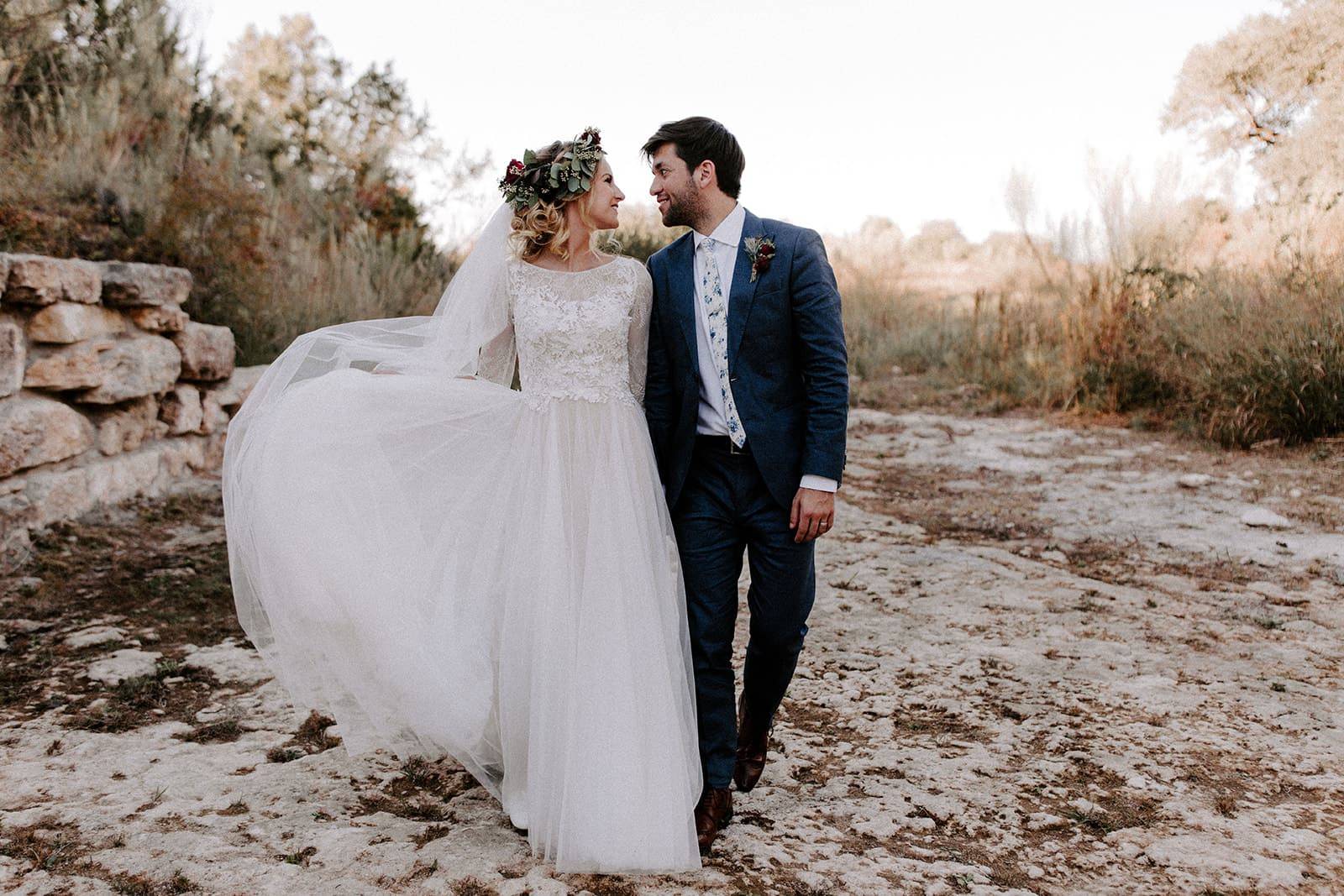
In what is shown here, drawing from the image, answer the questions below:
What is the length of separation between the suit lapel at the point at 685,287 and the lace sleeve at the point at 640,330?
117 millimetres

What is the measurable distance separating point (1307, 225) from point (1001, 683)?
7.50 metres

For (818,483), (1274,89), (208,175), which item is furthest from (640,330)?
(1274,89)

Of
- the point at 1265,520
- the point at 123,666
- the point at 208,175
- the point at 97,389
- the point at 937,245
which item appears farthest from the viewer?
the point at 937,245

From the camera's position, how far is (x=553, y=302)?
9.63 ft

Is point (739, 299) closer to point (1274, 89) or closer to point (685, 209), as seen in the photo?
point (685, 209)

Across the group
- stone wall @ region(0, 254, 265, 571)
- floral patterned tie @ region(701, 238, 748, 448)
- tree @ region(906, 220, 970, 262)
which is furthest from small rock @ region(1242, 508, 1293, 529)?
tree @ region(906, 220, 970, 262)

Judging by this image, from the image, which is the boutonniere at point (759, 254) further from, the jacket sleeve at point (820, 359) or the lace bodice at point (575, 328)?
the lace bodice at point (575, 328)

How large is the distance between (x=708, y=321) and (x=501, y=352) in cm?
70

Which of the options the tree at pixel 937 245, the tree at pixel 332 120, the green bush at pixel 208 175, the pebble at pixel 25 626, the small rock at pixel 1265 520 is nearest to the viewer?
the pebble at pixel 25 626

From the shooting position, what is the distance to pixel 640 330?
3066 millimetres

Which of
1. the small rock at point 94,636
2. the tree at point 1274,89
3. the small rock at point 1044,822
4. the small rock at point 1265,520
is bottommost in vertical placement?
the small rock at point 1044,822

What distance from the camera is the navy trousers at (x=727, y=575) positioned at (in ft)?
9.43

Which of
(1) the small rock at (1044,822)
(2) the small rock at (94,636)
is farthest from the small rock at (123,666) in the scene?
(1) the small rock at (1044,822)

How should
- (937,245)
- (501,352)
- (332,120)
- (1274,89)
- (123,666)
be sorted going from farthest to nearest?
(937,245)
(1274,89)
(332,120)
(123,666)
(501,352)
